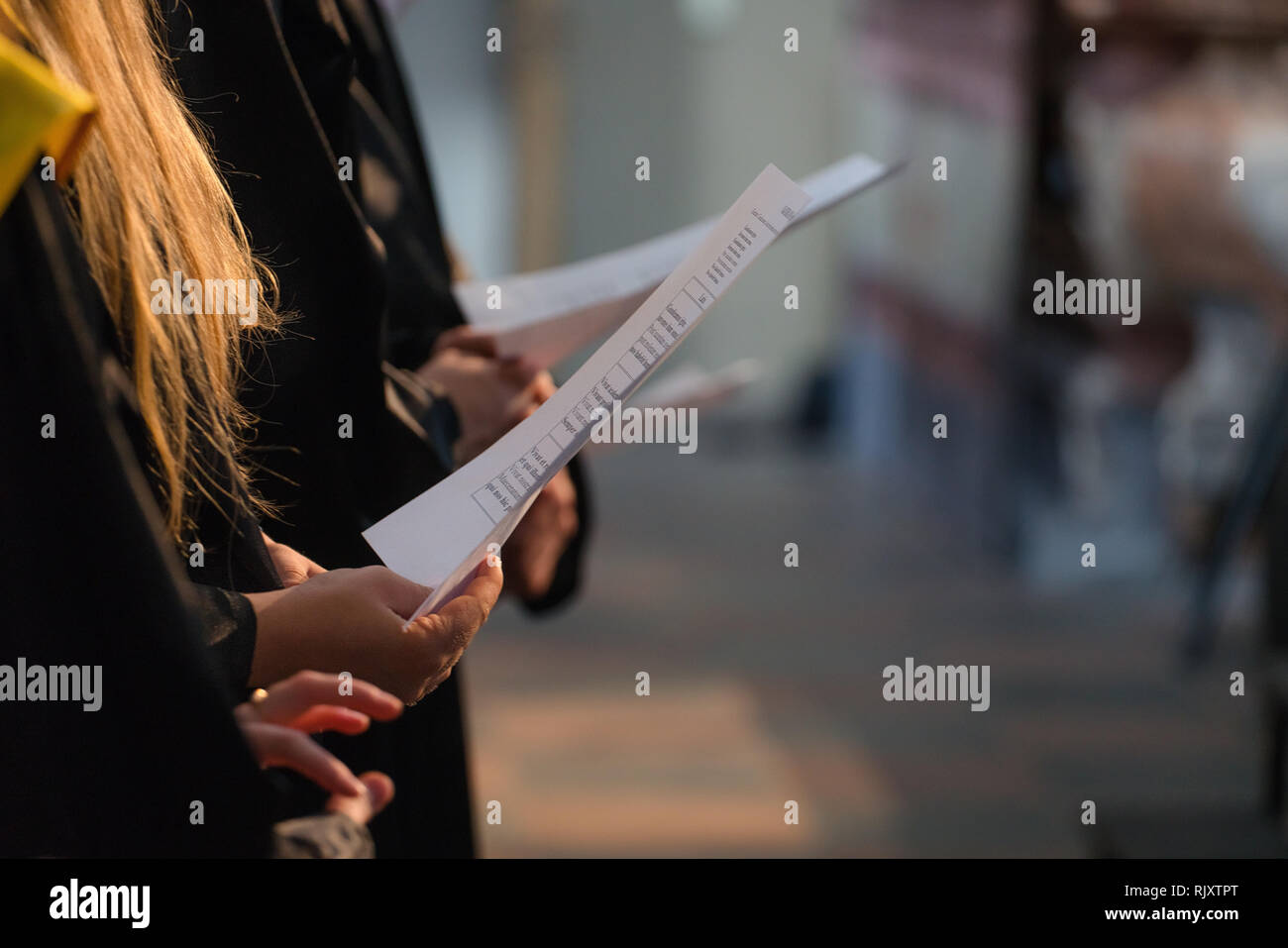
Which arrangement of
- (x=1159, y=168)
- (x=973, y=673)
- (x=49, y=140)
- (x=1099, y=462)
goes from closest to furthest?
(x=49, y=140)
(x=973, y=673)
(x=1159, y=168)
(x=1099, y=462)

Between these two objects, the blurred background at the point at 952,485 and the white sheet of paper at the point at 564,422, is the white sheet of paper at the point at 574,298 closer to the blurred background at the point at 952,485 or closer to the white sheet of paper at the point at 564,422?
the white sheet of paper at the point at 564,422

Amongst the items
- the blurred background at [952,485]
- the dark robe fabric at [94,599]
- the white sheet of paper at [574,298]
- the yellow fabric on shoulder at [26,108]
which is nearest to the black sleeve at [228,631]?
the dark robe fabric at [94,599]

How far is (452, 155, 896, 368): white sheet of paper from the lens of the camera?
75cm

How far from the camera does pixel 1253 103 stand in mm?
3135

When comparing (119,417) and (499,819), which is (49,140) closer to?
(119,417)

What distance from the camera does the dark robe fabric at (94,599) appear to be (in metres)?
0.44

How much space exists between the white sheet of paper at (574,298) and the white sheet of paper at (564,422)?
0.19m

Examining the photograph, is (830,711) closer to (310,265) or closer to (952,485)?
(952,485)

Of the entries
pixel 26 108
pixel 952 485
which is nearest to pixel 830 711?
pixel 952 485

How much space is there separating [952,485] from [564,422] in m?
3.93

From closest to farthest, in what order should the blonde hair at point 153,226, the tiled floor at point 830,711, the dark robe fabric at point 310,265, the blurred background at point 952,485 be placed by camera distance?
the blonde hair at point 153,226, the dark robe fabric at point 310,265, the tiled floor at point 830,711, the blurred background at point 952,485
